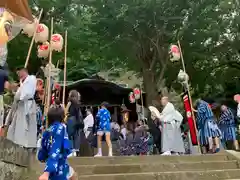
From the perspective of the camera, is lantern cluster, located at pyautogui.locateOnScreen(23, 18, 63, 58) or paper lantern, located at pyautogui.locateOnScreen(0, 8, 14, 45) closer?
paper lantern, located at pyautogui.locateOnScreen(0, 8, 14, 45)

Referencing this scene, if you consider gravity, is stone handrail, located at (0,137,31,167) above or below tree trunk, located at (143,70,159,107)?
below

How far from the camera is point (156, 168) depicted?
790cm

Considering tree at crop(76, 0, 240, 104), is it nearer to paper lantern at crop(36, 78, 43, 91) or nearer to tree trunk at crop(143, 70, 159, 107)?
tree trunk at crop(143, 70, 159, 107)

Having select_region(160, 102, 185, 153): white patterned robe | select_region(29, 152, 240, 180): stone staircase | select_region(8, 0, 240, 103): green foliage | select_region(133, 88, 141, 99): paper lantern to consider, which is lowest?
select_region(29, 152, 240, 180): stone staircase

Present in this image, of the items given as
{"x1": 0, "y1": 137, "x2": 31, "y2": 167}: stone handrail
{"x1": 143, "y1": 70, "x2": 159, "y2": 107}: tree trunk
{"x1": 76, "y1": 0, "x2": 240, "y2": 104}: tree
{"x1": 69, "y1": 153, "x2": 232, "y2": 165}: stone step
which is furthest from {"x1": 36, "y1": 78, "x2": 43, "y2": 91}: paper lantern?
{"x1": 143, "y1": 70, "x2": 159, "y2": 107}: tree trunk

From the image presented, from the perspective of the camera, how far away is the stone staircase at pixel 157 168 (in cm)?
726

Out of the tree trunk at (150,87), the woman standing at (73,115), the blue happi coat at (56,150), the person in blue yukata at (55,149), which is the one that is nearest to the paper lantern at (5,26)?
the person in blue yukata at (55,149)

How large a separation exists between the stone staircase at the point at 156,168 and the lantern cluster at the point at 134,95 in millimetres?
9335

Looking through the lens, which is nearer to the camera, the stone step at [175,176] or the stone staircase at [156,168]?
the stone step at [175,176]

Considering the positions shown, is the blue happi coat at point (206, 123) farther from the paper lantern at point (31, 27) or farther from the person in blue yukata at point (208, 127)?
the paper lantern at point (31, 27)

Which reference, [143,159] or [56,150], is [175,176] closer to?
[143,159]

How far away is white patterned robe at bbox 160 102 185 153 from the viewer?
989 cm

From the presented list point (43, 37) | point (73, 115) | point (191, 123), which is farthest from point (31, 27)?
point (191, 123)

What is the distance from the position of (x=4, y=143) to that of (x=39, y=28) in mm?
4936
